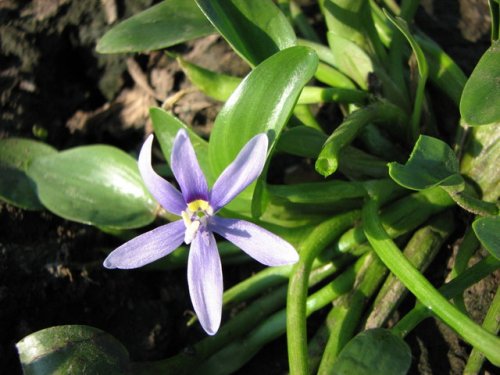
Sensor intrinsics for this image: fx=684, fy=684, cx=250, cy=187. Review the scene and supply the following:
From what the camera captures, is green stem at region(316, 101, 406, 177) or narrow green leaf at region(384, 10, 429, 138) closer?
green stem at region(316, 101, 406, 177)

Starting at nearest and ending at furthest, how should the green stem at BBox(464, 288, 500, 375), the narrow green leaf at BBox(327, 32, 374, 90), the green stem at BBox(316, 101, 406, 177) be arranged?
the green stem at BBox(316, 101, 406, 177)
the green stem at BBox(464, 288, 500, 375)
the narrow green leaf at BBox(327, 32, 374, 90)

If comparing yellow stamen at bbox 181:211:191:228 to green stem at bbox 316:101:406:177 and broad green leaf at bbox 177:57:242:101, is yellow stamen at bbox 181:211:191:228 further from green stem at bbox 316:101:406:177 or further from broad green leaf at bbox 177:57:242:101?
broad green leaf at bbox 177:57:242:101

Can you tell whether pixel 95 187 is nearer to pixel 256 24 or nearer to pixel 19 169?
pixel 19 169

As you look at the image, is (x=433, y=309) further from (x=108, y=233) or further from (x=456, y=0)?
(x=456, y=0)

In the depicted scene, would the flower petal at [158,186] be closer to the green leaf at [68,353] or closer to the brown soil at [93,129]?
the green leaf at [68,353]

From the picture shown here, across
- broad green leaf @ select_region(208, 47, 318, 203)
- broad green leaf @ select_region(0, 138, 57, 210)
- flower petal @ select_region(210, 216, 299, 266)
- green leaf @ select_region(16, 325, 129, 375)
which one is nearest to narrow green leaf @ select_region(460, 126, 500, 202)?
broad green leaf @ select_region(208, 47, 318, 203)

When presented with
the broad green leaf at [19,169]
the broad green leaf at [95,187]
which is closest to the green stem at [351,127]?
the broad green leaf at [95,187]

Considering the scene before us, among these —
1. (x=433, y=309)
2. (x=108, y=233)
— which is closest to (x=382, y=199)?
(x=433, y=309)
